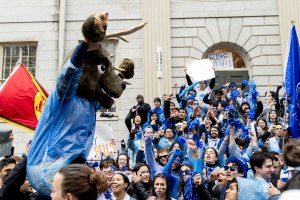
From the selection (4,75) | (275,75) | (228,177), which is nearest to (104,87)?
(228,177)

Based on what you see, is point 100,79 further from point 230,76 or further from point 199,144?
point 230,76

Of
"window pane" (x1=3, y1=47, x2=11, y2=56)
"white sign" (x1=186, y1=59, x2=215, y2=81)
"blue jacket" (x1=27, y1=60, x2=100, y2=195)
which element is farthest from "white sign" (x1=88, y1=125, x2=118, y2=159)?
"window pane" (x1=3, y1=47, x2=11, y2=56)

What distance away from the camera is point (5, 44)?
1552 centimetres

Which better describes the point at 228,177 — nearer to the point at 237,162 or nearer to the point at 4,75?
the point at 237,162

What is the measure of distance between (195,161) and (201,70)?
539cm

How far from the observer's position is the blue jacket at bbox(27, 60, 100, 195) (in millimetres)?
4113

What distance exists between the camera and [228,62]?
595 inches

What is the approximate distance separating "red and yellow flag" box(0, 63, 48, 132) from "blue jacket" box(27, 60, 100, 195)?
126 inches

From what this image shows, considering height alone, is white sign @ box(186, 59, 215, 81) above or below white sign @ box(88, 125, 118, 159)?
above

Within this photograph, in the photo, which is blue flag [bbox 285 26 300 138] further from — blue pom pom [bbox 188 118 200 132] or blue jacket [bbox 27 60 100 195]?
blue jacket [bbox 27 60 100 195]

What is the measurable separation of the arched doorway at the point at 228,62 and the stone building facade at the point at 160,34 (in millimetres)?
34

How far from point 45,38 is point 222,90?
6497 millimetres

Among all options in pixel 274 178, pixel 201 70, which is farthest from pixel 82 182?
pixel 201 70

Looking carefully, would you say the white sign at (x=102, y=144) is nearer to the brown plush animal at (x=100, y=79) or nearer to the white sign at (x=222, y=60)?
the brown plush animal at (x=100, y=79)
